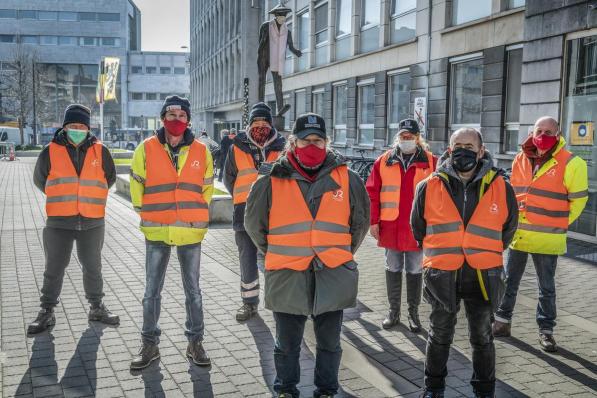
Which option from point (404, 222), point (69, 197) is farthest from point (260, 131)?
point (69, 197)

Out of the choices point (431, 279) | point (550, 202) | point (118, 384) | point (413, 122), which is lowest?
point (118, 384)

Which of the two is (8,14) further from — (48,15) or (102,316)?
(102,316)

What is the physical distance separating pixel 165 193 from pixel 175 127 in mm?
539

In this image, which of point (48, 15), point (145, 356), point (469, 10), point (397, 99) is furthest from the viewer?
point (48, 15)

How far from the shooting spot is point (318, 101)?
25891 mm

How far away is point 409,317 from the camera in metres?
6.03

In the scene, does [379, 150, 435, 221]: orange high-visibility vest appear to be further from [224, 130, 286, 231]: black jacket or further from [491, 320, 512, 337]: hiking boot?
[491, 320, 512, 337]: hiking boot

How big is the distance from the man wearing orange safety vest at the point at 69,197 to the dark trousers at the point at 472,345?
10.4ft

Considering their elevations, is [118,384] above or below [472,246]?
below

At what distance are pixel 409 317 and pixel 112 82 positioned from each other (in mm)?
27207

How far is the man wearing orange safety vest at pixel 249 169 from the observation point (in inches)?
250

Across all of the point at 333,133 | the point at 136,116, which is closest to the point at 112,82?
the point at 333,133

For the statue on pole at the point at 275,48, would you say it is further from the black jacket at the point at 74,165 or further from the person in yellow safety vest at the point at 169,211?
the person in yellow safety vest at the point at 169,211

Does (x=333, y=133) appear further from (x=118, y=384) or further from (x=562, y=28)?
(x=118, y=384)
